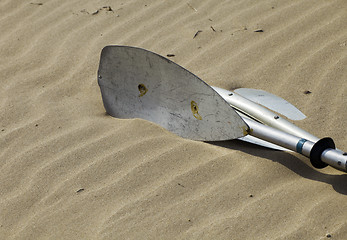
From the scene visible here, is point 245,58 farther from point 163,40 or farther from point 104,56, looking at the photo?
point 104,56

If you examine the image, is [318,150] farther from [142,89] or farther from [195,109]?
[142,89]

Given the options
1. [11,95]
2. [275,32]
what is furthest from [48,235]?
[275,32]

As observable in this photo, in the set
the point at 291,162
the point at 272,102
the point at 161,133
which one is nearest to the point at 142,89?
the point at 161,133

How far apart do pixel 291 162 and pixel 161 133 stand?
0.67 meters

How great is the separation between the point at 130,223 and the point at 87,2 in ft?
7.78

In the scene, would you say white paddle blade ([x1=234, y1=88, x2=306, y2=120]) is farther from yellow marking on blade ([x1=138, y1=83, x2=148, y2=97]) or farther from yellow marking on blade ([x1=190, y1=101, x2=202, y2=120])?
yellow marking on blade ([x1=138, y1=83, x2=148, y2=97])

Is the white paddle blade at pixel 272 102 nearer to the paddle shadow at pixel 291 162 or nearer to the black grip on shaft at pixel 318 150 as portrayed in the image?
the paddle shadow at pixel 291 162

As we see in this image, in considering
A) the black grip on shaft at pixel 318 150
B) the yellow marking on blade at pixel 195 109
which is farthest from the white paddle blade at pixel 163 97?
the black grip on shaft at pixel 318 150

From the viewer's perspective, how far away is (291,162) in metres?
2.58

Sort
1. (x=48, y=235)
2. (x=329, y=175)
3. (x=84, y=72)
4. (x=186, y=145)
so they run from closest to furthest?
1. (x=48, y=235)
2. (x=329, y=175)
3. (x=186, y=145)
4. (x=84, y=72)

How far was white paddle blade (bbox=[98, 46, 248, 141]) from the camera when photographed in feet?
8.71

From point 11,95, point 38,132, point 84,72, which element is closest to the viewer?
point 38,132

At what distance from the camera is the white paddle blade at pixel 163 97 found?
265 cm

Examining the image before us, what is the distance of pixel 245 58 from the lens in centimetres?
349
